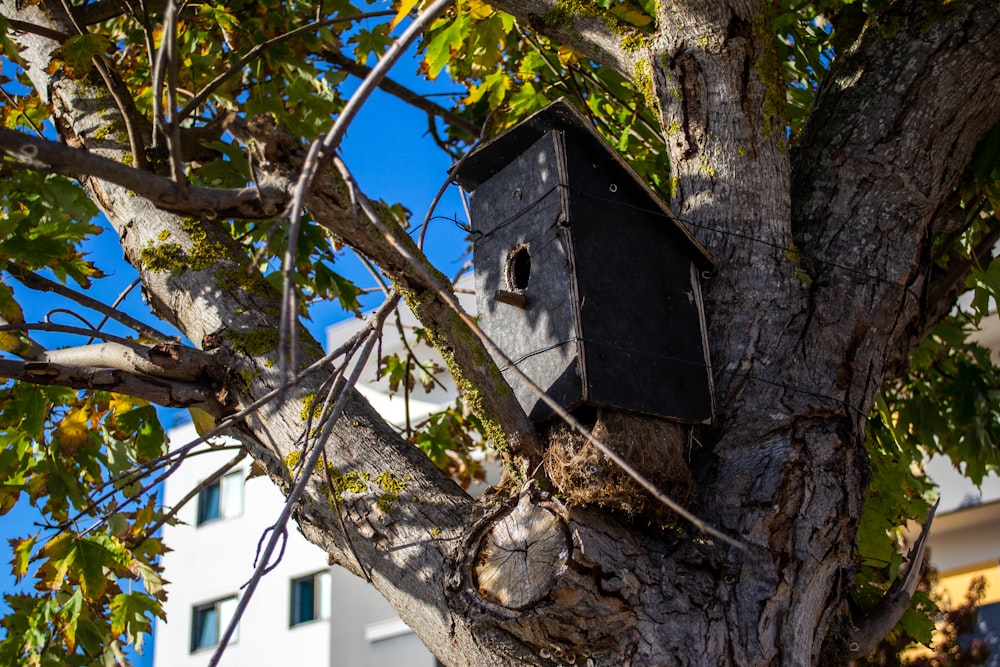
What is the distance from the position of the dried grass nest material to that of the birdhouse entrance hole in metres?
0.55

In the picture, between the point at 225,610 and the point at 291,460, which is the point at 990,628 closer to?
the point at 291,460

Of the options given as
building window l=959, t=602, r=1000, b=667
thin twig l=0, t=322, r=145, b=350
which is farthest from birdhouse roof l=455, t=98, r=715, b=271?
building window l=959, t=602, r=1000, b=667

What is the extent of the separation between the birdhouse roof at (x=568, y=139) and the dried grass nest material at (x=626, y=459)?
21.2 inches

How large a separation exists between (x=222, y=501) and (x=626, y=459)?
13.7 metres

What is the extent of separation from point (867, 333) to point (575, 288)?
0.83m

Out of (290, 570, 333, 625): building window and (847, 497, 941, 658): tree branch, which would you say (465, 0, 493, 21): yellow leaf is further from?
(290, 570, 333, 625): building window

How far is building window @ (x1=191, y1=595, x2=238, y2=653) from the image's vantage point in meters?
14.2

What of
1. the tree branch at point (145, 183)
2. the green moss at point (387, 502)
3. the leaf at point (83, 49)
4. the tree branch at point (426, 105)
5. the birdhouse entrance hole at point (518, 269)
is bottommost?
the green moss at point (387, 502)

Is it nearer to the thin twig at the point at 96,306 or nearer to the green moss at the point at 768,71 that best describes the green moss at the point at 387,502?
the thin twig at the point at 96,306

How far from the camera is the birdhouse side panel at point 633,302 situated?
107 inches

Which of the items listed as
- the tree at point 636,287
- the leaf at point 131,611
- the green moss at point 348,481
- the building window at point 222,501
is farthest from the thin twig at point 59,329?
the building window at point 222,501

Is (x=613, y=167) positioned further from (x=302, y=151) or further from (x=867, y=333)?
(x=302, y=151)

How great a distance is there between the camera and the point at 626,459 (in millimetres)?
2557

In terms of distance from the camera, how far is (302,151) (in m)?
2.10
